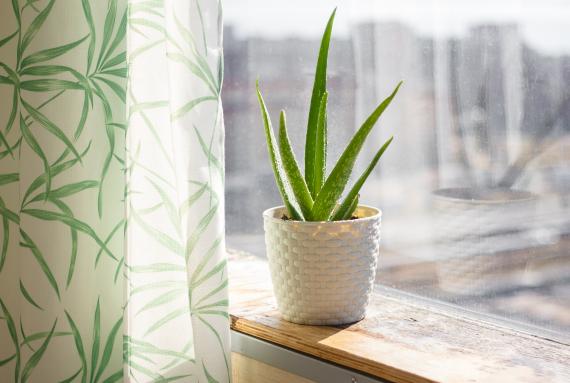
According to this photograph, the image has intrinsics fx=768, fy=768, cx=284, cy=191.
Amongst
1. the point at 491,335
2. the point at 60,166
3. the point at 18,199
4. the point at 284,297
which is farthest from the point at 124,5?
the point at 491,335

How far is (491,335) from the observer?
102 cm

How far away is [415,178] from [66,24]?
0.54 meters

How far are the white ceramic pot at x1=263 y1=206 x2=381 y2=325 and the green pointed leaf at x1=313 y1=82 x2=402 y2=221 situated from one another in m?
0.03

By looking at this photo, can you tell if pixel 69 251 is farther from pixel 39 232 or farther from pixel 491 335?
pixel 491 335

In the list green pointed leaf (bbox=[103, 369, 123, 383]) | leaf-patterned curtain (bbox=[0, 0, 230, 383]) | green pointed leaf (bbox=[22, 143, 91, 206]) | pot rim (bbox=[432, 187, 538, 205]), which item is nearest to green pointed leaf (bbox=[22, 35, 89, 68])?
leaf-patterned curtain (bbox=[0, 0, 230, 383])

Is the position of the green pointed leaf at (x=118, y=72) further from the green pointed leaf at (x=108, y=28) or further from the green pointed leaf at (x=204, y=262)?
the green pointed leaf at (x=204, y=262)

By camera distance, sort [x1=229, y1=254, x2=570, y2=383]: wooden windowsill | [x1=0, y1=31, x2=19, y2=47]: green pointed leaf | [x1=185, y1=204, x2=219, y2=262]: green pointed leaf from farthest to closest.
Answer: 1. [x1=0, y1=31, x2=19, y2=47]: green pointed leaf
2. [x1=185, y1=204, x2=219, y2=262]: green pointed leaf
3. [x1=229, y1=254, x2=570, y2=383]: wooden windowsill

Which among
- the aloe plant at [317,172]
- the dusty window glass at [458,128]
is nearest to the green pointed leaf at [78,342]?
the aloe plant at [317,172]

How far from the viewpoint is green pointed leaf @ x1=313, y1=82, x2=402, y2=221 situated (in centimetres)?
98

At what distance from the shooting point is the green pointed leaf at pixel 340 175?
0.98 meters

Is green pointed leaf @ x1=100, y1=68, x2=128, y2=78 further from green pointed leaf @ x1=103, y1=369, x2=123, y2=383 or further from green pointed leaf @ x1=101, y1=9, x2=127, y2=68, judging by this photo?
green pointed leaf @ x1=103, y1=369, x2=123, y2=383

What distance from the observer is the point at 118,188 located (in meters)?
1.07

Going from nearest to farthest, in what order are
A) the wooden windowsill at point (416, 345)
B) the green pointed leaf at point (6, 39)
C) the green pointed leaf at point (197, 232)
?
the wooden windowsill at point (416, 345), the green pointed leaf at point (197, 232), the green pointed leaf at point (6, 39)

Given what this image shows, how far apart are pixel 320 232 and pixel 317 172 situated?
93 mm
